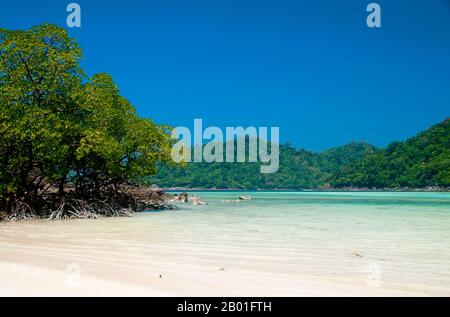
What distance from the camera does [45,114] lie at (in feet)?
41.1

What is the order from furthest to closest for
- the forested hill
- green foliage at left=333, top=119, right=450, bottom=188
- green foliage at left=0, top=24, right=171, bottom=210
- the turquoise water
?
the forested hill
green foliage at left=333, top=119, right=450, bottom=188
green foliage at left=0, top=24, right=171, bottom=210
the turquoise water

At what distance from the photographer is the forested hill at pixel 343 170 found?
260ft

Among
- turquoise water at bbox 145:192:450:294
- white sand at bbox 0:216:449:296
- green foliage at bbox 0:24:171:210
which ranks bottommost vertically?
turquoise water at bbox 145:192:450:294

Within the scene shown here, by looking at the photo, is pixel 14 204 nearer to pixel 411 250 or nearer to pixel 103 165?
pixel 103 165

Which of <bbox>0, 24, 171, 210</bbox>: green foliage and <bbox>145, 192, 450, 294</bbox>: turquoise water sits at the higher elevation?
<bbox>0, 24, 171, 210</bbox>: green foliage

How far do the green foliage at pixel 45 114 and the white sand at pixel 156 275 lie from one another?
19.7 feet

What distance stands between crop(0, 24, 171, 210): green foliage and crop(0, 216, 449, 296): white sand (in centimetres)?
599

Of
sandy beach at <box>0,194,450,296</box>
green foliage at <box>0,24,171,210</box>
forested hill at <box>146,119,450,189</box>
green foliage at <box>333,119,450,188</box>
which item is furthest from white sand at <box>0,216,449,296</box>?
green foliage at <box>333,119,450,188</box>

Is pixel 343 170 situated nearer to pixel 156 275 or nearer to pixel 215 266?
pixel 215 266

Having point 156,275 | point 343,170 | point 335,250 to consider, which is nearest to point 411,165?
point 343,170

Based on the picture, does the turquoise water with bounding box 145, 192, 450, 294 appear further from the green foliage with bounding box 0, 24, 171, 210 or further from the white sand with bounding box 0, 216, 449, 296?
the green foliage with bounding box 0, 24, 171, 210

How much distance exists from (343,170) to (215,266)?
104974 mm

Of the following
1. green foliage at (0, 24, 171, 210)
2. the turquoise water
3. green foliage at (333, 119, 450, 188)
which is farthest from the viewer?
green foliage at (333, 119, 450, 188)

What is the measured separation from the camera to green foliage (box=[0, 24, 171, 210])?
11969 millimetres
